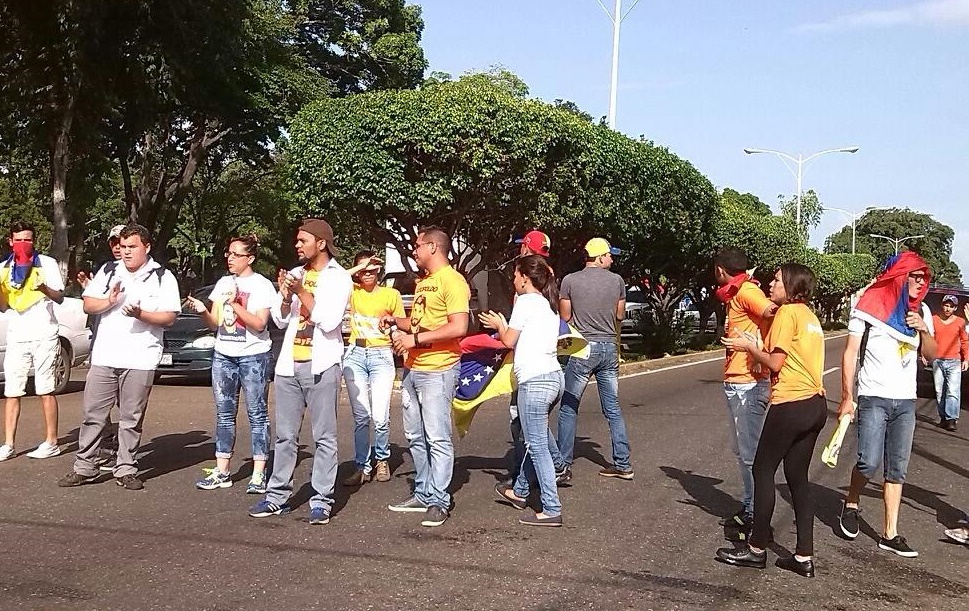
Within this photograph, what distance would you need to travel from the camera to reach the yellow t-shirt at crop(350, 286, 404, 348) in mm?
→ 8219

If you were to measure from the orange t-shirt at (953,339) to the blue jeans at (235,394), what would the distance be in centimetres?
919

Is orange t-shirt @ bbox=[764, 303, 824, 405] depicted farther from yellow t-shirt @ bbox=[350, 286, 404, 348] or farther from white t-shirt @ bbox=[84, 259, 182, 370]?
white t-shirt @ bbox=[84, 259, 182, 370]

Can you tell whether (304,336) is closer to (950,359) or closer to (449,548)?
(449,548)

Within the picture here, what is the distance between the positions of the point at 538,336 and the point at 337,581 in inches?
81.7

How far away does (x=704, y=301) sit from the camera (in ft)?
133

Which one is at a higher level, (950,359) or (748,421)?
(748,421)

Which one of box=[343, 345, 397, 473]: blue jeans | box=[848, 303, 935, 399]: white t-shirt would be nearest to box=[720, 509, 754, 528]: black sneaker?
box=[848, 303, 935, 399]: white t-shirt

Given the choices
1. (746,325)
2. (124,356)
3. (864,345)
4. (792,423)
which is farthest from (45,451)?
(864,345)

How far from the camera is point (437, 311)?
262 inches

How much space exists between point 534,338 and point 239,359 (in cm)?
224

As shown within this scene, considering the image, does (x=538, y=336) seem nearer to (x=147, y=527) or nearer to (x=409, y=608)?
(x=409, y=608)

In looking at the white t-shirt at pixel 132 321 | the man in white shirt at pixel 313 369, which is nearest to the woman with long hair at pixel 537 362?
the man in white shirt at pixel 313 369

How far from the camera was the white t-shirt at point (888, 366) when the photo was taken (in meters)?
6.43

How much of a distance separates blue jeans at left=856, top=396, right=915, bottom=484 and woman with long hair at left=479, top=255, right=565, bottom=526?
1.88m
